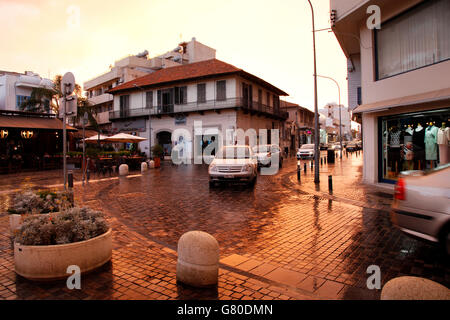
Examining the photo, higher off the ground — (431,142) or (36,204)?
(431,142)

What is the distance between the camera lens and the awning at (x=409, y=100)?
8.80 meters

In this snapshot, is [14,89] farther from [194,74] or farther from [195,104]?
[195,104]

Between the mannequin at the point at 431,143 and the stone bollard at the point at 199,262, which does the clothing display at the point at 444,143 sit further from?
the stone bollard at the point at 199,262

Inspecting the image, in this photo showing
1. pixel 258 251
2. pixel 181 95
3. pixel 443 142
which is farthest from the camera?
pixel 181 95

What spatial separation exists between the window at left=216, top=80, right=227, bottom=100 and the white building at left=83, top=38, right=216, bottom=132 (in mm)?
17288

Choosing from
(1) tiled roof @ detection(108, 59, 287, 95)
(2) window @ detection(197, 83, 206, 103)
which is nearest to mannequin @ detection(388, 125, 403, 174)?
(1) tiled roof @ detection(108, 59, 287, 95)

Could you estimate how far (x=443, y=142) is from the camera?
32.1 feet

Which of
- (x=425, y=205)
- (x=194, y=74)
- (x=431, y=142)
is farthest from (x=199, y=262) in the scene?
(x=194, y=74)

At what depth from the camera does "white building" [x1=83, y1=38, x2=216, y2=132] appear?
1741 inches

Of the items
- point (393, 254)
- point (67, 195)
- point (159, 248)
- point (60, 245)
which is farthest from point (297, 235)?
point (67, 195)

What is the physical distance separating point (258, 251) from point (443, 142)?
838 cm
